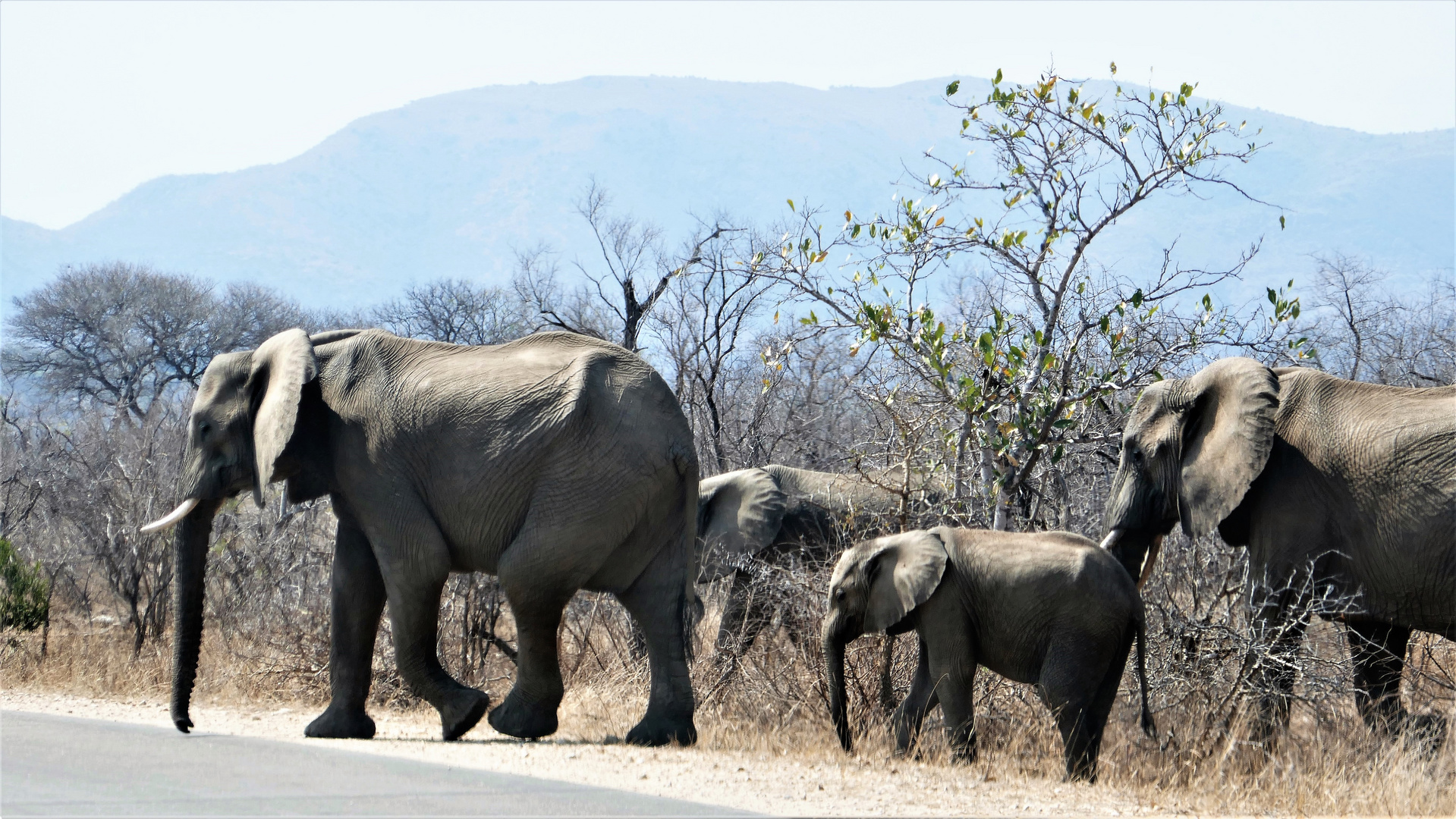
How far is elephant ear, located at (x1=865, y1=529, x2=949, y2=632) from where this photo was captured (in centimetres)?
812

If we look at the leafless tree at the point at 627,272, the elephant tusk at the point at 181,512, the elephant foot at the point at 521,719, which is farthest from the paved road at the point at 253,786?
the leafless tree at the point at 627,272

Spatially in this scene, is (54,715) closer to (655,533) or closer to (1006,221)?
(655,533)

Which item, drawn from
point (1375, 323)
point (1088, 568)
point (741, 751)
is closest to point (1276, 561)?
point (1088, 568)

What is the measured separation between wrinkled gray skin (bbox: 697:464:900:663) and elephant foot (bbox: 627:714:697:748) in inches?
124

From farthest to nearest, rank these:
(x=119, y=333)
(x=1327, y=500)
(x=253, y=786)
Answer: (x=119, y=333)
(x=1327, y=500)
(x=253, y=786)

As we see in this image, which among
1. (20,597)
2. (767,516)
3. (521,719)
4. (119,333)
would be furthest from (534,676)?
(119,333)

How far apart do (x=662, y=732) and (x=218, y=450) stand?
322 cm

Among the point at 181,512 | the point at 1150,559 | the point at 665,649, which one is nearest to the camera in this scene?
the point at 665,649

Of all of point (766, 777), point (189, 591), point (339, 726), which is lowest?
point (339, 726)

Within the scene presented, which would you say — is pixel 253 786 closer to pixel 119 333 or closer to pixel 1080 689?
pixel 1080 689

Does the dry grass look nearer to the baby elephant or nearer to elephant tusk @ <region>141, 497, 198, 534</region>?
the baby elephant

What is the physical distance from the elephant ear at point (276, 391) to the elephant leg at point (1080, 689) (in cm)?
442

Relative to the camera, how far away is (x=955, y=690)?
804cm

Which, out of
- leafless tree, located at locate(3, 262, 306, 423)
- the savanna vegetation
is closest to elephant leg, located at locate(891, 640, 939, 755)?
the savanna vegetation
